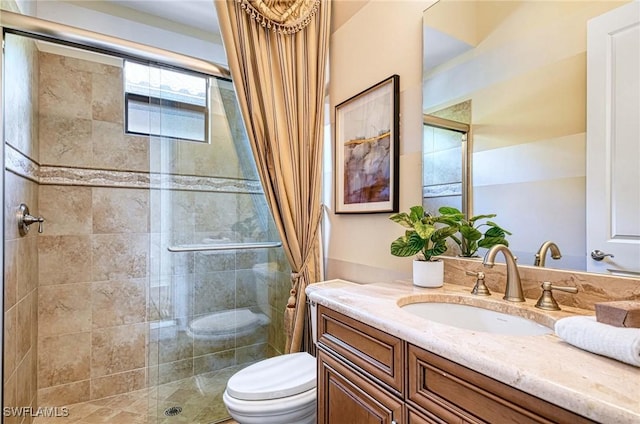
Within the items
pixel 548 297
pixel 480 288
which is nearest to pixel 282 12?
pixel 480 288

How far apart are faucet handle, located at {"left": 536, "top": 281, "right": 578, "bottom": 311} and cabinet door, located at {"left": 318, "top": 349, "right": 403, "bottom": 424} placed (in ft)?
1.56

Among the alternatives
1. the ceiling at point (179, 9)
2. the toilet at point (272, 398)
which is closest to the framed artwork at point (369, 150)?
the toilet at point (272, 398)

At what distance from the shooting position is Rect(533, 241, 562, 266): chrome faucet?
3.08 ft

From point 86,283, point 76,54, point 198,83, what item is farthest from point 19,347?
point 76,54

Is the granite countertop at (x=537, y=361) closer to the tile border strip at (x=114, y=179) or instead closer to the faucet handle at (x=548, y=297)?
the faucet handle at (x=548, y=297)

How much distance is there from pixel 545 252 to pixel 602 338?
0.45m

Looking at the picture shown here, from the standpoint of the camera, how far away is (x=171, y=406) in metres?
1.74

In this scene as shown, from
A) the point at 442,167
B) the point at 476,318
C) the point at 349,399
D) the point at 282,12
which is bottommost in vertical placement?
the point at 349,399

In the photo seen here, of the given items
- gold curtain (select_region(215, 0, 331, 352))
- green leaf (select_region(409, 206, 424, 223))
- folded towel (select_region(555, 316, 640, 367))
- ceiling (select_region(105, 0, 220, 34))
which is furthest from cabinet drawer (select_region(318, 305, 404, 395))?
ceiling (select_region(105, 0, 220, 34))

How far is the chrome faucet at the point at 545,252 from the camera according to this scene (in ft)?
3.08

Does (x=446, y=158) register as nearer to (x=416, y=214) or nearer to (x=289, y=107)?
(x=416, y=214)

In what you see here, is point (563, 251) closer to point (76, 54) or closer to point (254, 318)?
point (254, 318)

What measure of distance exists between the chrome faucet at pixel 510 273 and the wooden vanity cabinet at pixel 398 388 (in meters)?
0.40

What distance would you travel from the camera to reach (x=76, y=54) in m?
2.15
